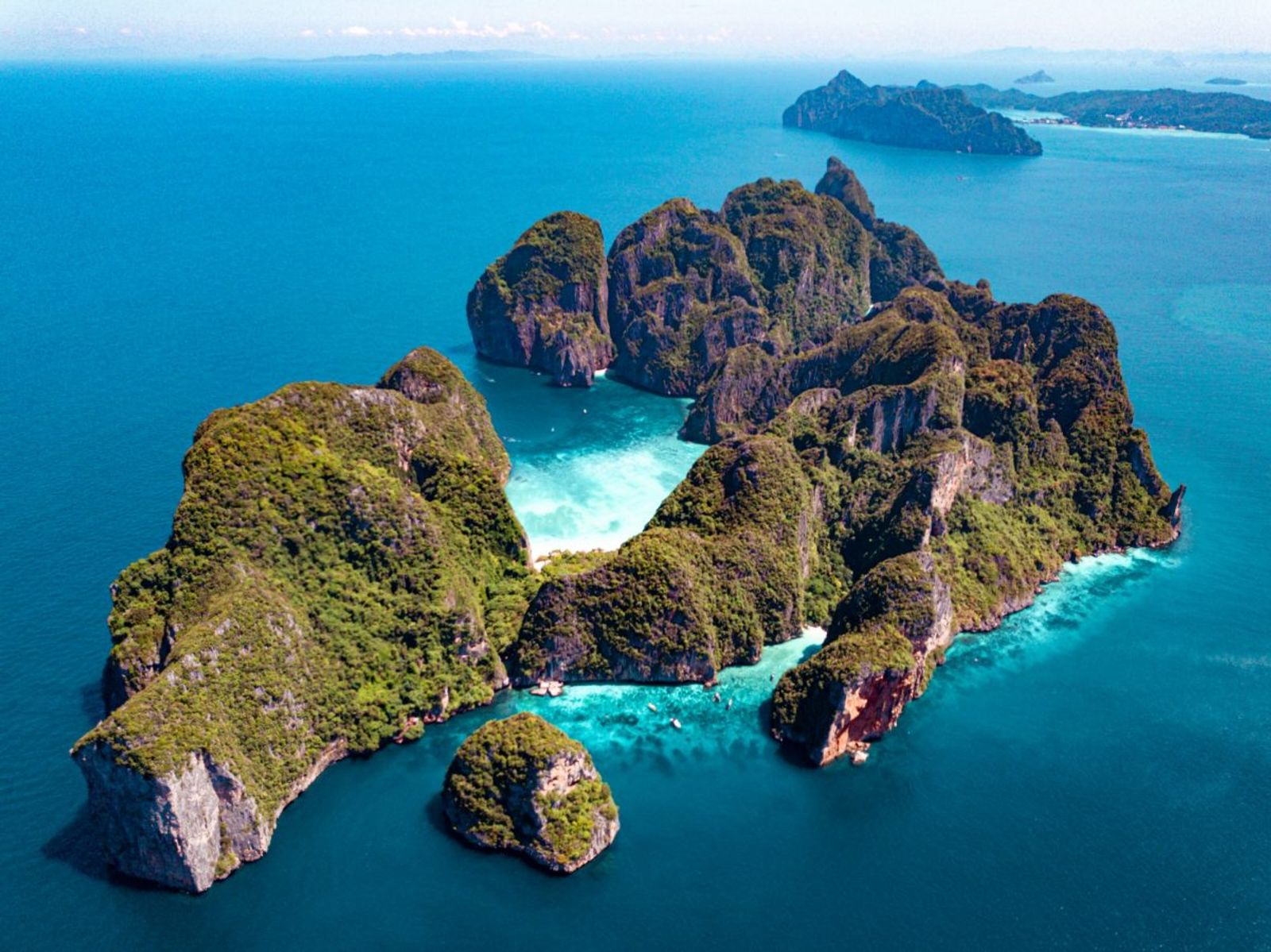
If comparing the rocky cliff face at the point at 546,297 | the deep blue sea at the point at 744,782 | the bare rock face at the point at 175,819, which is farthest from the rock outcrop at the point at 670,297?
the bare rock face at the point at 175,819

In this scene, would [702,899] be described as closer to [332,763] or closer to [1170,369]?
[332,763]

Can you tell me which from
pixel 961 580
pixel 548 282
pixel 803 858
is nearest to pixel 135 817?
pixel 803 858

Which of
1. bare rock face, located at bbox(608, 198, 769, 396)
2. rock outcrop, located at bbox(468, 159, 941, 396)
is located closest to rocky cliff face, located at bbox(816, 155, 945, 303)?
rock outcrop, located at bbox(468, 159, 941, 396)

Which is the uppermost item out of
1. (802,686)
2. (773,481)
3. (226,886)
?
(773,481)

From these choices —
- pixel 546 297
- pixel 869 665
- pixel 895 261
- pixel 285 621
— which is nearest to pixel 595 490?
pixel 285 621

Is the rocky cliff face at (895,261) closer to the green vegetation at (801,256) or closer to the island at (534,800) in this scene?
the green vegetation at (801,256)

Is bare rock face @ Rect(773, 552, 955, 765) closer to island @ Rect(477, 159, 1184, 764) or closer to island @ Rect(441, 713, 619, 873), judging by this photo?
island @ Rect(477, 159, 1184, 764)
